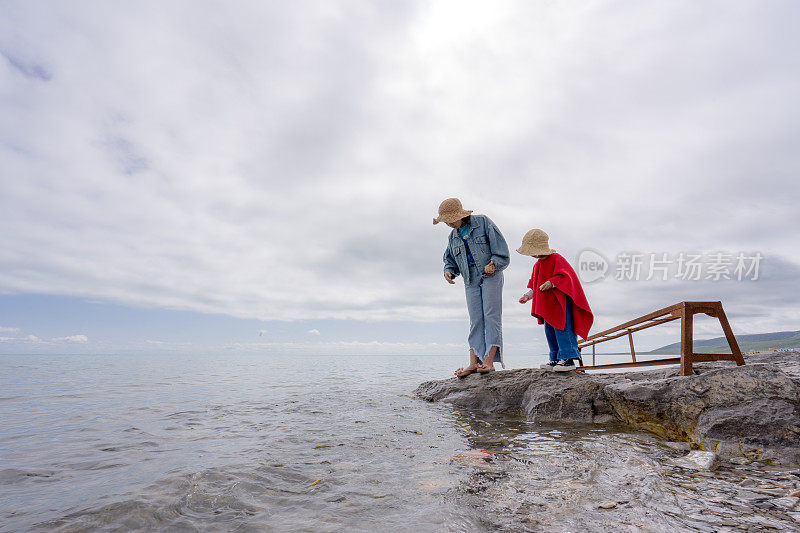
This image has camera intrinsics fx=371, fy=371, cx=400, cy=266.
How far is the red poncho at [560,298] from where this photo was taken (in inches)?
218

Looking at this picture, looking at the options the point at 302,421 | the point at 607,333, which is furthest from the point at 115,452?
the point at 607,333

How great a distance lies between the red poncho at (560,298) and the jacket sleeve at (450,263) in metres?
1.51

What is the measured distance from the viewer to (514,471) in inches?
107

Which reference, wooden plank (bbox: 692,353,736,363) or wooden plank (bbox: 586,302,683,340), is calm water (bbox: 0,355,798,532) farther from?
wooden plank (bbox: 586,302,683,340)

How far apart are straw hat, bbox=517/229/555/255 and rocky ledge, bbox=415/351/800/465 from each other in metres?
1.85

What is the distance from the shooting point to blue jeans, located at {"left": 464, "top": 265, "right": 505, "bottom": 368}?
6.27 metres

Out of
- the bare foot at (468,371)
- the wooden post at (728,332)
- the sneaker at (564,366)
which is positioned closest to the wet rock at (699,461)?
the wooden post at (728,332)

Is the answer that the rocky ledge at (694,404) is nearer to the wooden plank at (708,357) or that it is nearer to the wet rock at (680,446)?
the wet rock at (680,446)

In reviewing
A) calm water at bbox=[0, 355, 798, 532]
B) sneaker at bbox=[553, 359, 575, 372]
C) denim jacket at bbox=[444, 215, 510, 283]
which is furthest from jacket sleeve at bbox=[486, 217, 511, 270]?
calm water at bbox=[0, 355, 798, 532]

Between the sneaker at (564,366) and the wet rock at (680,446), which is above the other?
the sneaker at (564,366)

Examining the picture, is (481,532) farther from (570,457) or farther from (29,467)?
(29,467)

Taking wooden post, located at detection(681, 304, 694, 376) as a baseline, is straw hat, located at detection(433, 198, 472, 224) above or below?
above

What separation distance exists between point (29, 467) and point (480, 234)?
6.03m

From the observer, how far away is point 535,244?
5938 millimetres
